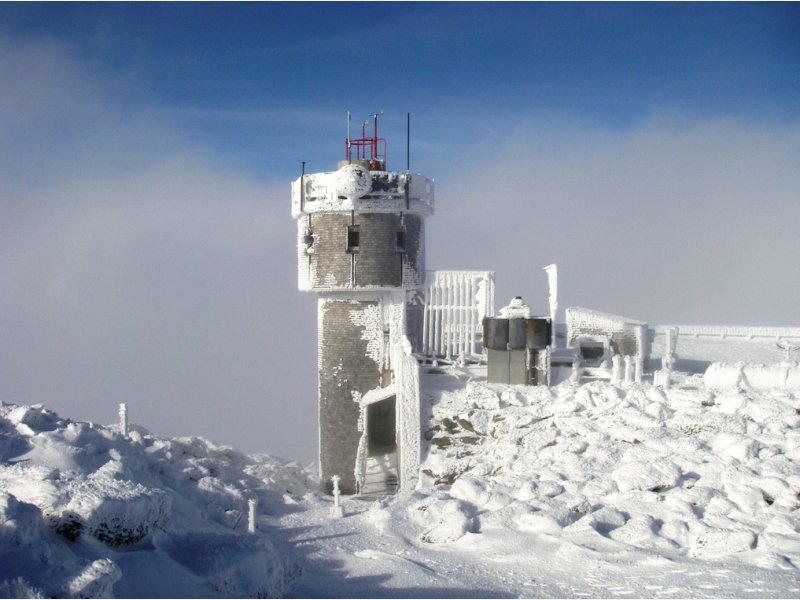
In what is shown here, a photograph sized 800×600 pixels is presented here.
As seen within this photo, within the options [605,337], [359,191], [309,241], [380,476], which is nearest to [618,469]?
[380,476]

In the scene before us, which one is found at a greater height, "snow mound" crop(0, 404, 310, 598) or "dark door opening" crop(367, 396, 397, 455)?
"snow mound" crop(0, 404, 310, 598)

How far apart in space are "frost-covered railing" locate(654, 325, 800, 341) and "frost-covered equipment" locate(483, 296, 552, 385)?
7.87 meters

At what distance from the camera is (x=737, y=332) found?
22.5 metres

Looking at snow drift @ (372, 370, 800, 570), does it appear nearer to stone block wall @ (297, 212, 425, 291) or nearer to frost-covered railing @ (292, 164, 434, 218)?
stone block wall @ (297, 212, 425, 291)

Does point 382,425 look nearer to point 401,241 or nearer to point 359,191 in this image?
point 401,241

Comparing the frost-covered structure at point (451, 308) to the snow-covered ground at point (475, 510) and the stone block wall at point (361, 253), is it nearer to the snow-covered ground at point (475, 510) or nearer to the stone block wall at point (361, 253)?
the stone block wall at point (361, 253)

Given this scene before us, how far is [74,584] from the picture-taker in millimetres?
5621

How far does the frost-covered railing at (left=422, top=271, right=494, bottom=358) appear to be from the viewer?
2019 centimetres

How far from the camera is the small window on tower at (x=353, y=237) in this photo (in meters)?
17.7

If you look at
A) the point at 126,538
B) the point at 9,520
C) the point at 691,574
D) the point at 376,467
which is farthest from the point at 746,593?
the point at 376,467

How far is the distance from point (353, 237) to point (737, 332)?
43.3 ft

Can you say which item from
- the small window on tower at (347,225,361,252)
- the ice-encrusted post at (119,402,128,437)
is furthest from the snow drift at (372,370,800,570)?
the ice-encrusted post at (119,402,128,437)

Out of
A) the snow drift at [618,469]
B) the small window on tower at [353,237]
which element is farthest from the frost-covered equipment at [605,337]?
the small window on tower at [353,237]

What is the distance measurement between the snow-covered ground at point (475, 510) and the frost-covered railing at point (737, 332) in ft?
27.0
